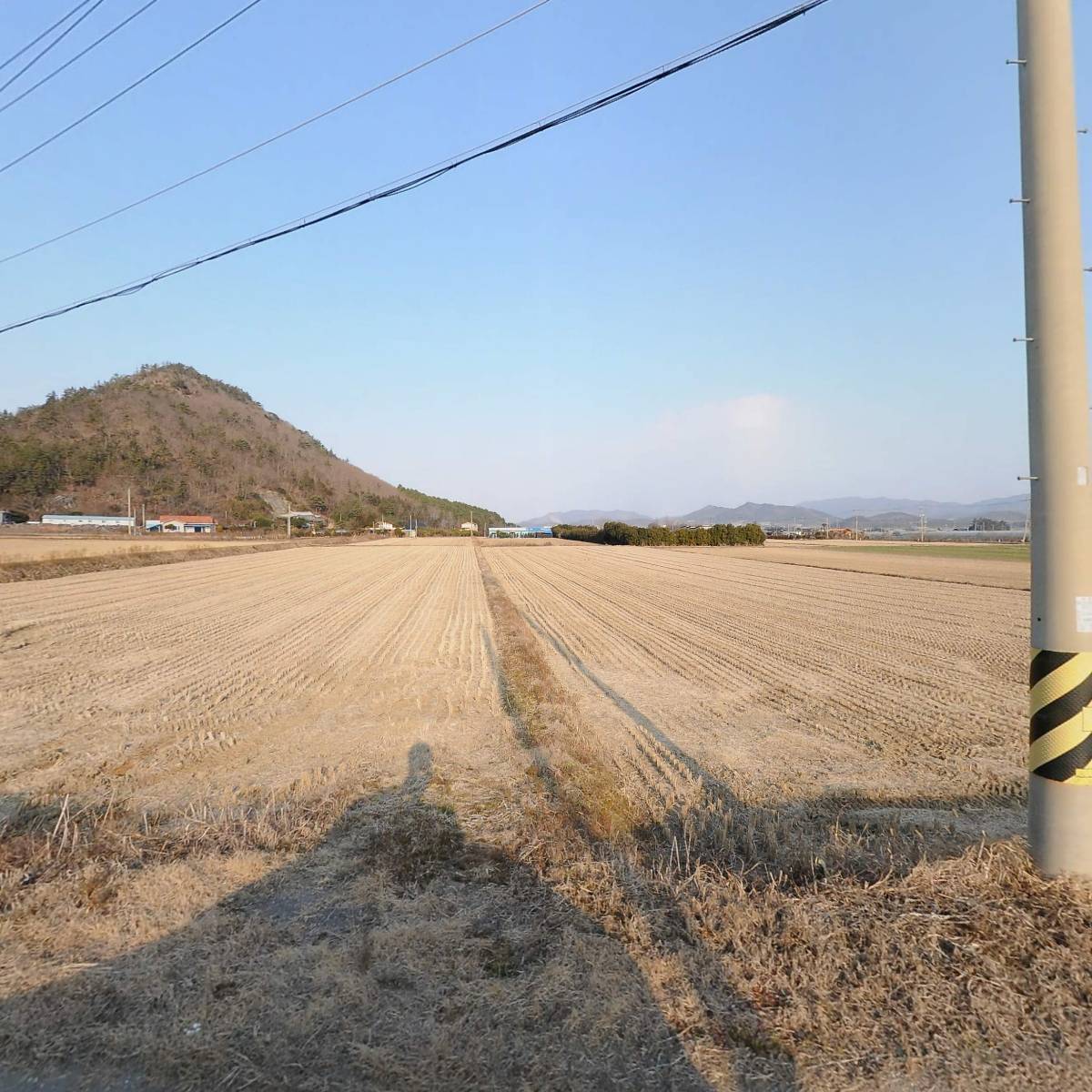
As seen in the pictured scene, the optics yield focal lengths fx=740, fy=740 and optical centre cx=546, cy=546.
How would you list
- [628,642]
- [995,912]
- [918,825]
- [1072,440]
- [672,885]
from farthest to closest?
[628,642] → [918,825] → [672,885] → [1072,440] → [995,912]

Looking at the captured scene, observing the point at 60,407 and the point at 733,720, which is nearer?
the point at 733,720

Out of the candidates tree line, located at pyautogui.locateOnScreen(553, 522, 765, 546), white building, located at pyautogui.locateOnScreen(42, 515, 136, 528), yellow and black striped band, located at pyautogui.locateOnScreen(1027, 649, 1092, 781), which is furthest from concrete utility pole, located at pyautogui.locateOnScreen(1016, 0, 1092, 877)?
white building, located at pyautogui.locateOnScreen(42, 515, 136, 528)

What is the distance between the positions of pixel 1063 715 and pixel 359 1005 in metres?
3.37

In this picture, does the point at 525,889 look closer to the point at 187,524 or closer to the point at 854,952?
the point at 854,952

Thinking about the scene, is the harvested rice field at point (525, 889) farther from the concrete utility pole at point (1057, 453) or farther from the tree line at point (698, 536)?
the tree line at point (698, 536)

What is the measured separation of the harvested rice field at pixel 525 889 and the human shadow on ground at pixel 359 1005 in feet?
0.04

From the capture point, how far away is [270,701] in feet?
30.2

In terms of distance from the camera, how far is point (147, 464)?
142 m

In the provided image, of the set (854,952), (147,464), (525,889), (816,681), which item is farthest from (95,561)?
(147,464)

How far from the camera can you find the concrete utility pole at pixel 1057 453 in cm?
348

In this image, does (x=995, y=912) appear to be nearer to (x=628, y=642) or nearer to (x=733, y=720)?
(x=733, y=720)

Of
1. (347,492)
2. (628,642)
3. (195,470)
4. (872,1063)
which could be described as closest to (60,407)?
(195,470)

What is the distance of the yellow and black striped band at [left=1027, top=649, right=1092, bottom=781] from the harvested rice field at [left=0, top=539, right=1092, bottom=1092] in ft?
1.68

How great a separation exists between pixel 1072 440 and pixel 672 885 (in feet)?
9.50
